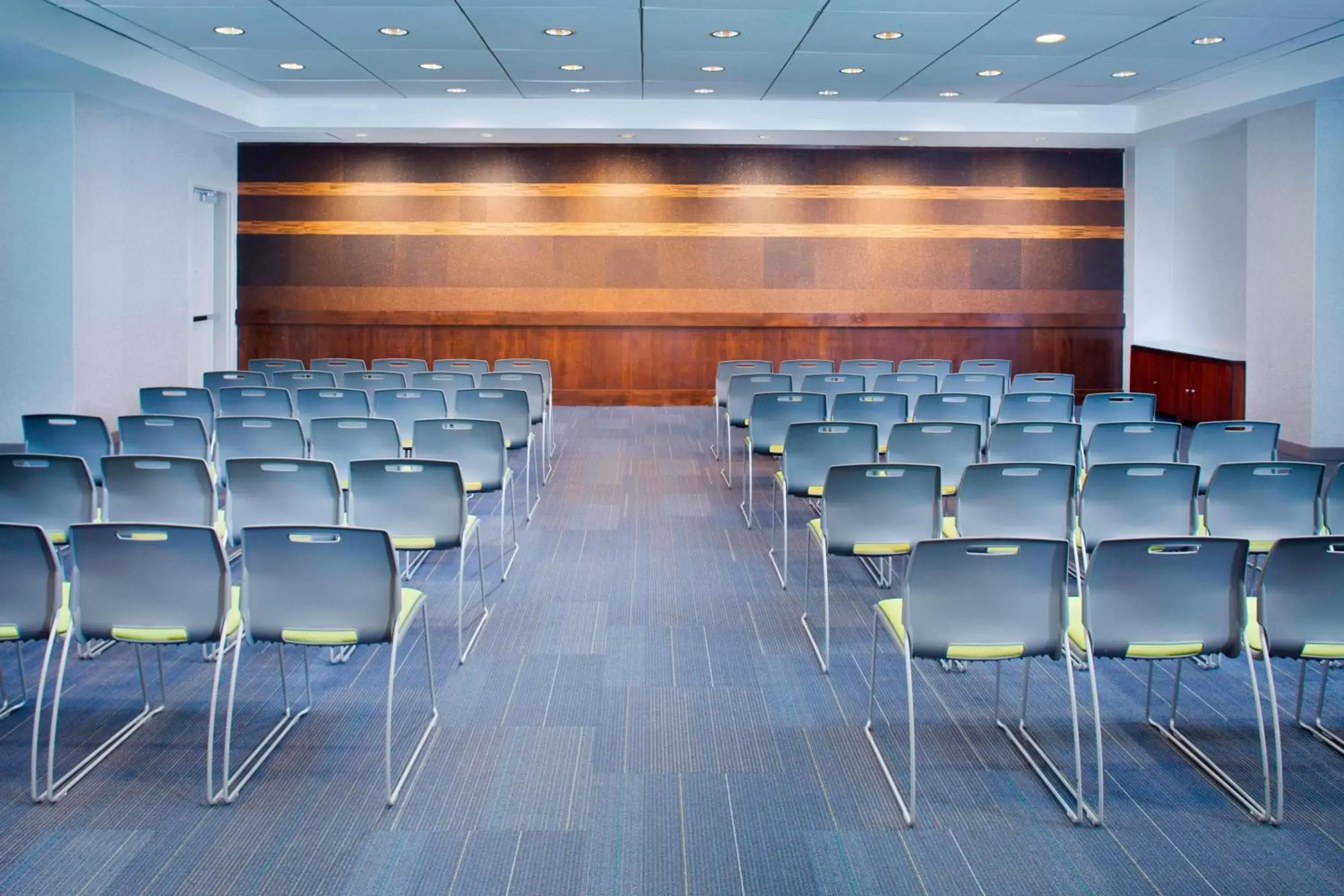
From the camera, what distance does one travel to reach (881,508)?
5.20m

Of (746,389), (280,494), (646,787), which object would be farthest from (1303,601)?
(746,389)

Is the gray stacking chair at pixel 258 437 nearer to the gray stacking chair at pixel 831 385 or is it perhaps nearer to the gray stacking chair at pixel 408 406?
the gray stacking chair at pixel 408 406

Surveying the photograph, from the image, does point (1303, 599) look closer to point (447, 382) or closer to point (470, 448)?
point (470, 448)

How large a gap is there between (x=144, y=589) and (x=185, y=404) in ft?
14.1

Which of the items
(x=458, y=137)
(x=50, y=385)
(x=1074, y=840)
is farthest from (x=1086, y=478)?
Answer: (x=458, y=137)

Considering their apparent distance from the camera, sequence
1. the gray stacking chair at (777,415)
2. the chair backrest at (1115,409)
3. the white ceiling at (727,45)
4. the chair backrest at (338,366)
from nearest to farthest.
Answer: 1. the gray stacking chair at (777,415)
2. the chair backrest at (1115,409)
3. the white ceiling at (727,45)
4. the chair backrest at (338,366)

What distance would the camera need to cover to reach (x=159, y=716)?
4438mm

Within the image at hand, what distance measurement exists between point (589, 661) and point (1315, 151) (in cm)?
912

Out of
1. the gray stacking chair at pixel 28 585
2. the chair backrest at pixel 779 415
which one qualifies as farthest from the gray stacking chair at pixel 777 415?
the gray stacking chair at pixel 28 585

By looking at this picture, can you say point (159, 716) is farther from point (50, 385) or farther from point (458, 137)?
point (458, 137)

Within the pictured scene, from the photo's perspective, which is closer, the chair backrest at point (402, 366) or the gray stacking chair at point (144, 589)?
the gray stacking chair at point (144, 589)

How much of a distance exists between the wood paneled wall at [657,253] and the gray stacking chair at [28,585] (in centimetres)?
1093

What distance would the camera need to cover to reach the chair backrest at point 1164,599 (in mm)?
3695

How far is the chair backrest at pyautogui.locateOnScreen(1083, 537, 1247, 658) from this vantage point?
370 centimetres
